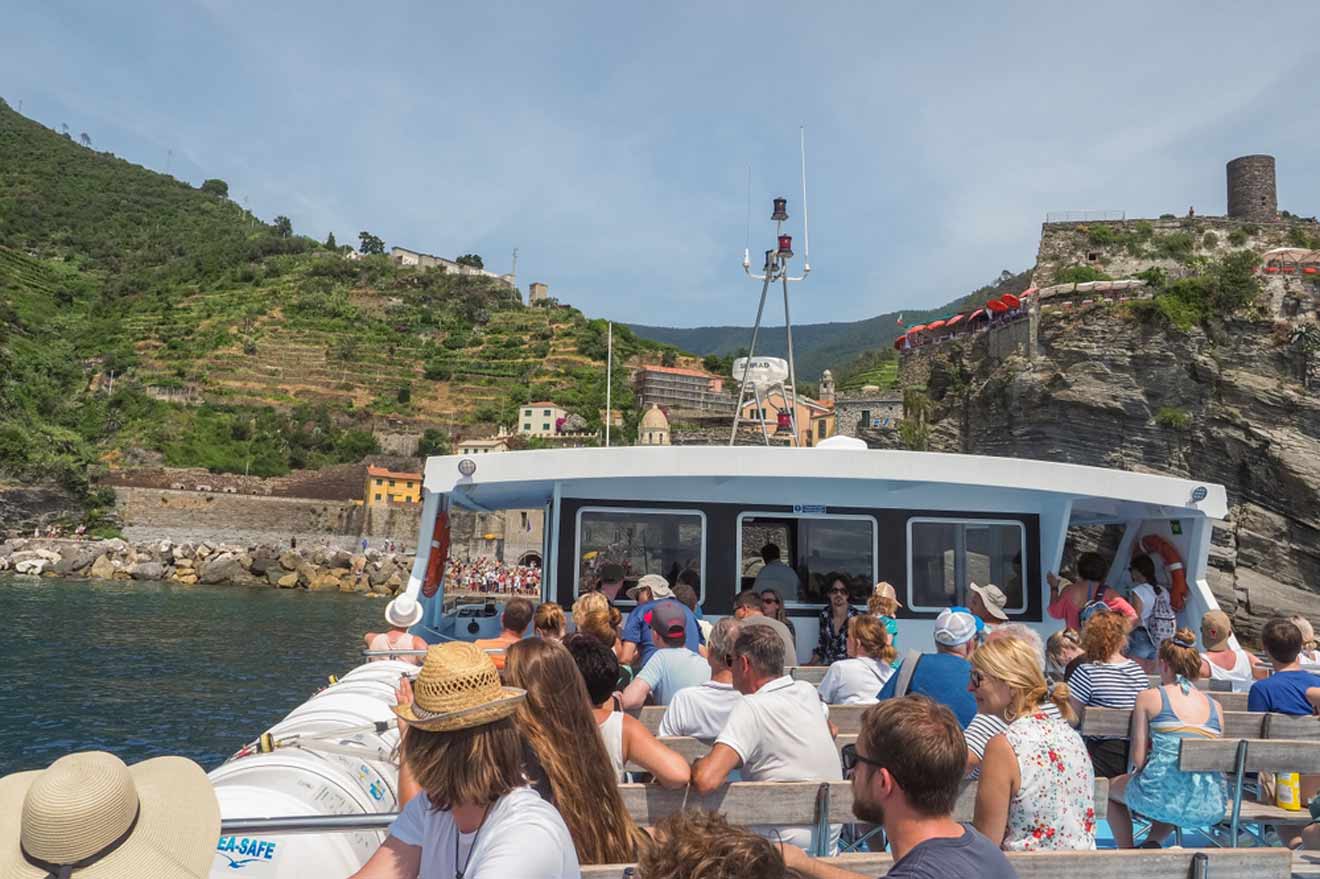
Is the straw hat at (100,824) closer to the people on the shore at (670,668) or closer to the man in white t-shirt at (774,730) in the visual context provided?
the man in white t-shirt at (774,730)

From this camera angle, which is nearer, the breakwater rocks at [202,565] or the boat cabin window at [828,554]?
the boat cabin window at [828,554]

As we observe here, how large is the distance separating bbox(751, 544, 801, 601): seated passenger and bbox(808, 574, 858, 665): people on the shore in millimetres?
338

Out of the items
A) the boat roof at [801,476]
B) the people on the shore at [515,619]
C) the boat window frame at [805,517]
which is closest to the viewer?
the people on the shore at [515,619]

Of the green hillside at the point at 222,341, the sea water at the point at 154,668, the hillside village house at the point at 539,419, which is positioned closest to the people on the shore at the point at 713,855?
the sea water at the point at 154,668

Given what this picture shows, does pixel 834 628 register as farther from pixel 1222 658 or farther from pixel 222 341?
pixel 222 341

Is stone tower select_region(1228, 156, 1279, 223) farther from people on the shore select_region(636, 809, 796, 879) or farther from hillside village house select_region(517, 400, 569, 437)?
people on the shore select_region(636, 809, 796, 879)

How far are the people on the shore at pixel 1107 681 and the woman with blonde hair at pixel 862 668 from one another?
0.97 metres

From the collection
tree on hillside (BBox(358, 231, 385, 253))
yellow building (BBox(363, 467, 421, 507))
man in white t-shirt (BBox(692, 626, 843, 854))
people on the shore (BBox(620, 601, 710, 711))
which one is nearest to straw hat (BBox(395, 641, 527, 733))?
man in white t-shirt (BBox(692, 626, 843, 854))

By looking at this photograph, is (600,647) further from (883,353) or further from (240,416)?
(883,353)

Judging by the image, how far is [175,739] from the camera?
508 inches

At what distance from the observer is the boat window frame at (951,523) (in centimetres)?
847

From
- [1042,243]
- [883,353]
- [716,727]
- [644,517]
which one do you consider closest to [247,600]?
[644,517]

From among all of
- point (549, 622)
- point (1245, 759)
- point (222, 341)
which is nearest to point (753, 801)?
point (1245, 759)

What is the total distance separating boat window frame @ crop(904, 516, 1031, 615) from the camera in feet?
27.8
